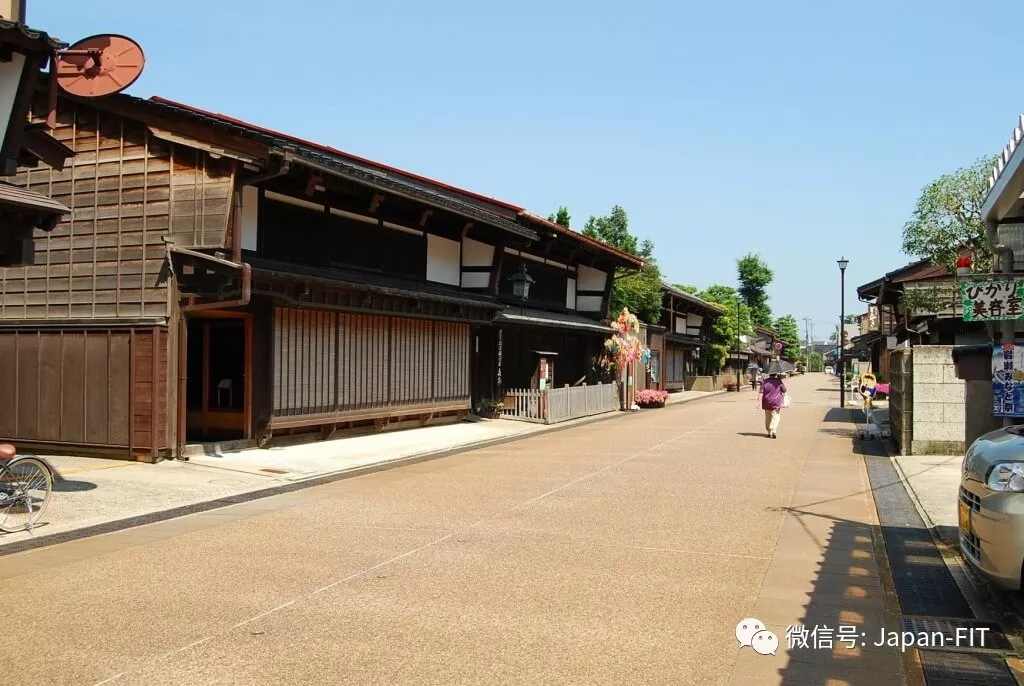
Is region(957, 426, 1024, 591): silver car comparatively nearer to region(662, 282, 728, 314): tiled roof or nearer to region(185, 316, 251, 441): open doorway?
region(185, 316, 251, 441): open doorway

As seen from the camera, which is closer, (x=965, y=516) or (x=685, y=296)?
(x=965, y=516)

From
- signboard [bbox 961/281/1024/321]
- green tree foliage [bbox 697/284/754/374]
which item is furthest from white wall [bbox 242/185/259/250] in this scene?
green tree foliage [bbox 697/284/754/374]

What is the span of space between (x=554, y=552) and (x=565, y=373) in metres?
22.8

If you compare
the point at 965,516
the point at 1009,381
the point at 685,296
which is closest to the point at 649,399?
the point at 685,296

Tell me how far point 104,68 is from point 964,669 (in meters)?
10.7

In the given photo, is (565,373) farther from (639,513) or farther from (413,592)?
(413,592)

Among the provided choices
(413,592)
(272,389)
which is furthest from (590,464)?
(413,592)

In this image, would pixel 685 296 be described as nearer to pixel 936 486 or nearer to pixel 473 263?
pixel 473 263

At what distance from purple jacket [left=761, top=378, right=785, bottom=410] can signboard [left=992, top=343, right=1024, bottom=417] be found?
32.4ft

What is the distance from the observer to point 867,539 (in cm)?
888

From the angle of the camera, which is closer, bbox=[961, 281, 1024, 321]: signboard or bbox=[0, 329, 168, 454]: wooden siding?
bbox=[961, 281, 1024, 321]: signboard

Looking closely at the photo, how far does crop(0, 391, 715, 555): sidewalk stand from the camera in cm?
970

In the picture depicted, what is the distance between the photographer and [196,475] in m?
12.8

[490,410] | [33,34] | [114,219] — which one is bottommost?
[490,410]
